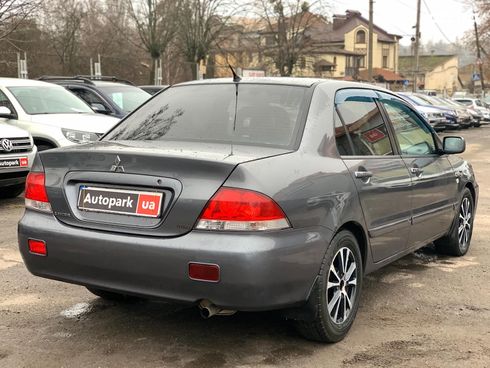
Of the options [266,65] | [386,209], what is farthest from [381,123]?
[266,65]

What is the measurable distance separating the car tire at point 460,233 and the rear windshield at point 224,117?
8.13 feet

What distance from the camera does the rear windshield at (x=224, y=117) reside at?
3688mm

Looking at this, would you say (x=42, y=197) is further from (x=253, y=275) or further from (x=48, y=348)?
(x=253, y=275)

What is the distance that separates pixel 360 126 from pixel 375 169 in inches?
13.2

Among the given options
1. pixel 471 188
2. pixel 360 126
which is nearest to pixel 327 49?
pixel 471 188

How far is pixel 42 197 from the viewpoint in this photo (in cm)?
351

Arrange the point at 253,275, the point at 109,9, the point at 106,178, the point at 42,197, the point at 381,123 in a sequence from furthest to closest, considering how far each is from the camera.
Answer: the point at 109,9 < the point at 381,123 < the point at 42,197 < the point at 106,178 < the point at 253,275

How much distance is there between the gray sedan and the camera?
9.95 ft

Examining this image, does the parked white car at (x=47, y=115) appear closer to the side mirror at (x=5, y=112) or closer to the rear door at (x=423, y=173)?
the side mirror at (x=5, y=112)

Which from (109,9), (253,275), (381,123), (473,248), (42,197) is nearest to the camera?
(253,275)

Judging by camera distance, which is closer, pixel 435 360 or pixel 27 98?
pixel 435 360

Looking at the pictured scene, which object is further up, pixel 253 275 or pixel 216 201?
pixel 216 201

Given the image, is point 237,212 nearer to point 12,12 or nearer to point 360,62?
point 12,12

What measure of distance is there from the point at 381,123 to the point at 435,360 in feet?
5.81
